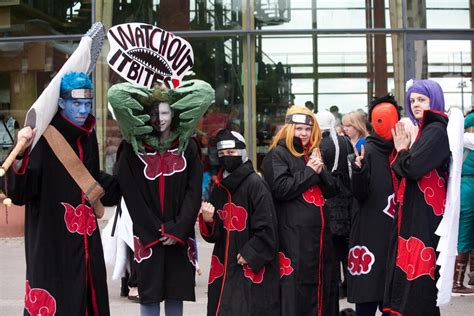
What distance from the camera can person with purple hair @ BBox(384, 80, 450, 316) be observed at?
5540mm

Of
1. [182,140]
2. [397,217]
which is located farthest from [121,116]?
[397,217]

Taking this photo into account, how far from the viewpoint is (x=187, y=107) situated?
5754mm

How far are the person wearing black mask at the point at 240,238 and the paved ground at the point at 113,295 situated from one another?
6.86ft

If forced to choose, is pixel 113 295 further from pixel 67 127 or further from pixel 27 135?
pixel 27 135

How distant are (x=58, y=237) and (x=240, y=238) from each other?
1227 mm

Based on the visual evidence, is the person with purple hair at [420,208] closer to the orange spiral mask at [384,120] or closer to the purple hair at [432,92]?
the purple hair at [432,92]

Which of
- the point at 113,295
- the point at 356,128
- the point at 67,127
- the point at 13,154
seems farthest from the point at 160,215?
the point at 113,295

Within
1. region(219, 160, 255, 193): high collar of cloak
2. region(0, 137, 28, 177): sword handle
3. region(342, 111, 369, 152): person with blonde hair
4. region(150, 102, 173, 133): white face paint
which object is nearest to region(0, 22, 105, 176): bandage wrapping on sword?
region(0, 137, 28, 177): sword handle

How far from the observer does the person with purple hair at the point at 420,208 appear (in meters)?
5.54

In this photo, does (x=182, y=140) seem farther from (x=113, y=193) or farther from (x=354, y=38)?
(x=354, y=38)

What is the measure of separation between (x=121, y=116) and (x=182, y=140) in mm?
428

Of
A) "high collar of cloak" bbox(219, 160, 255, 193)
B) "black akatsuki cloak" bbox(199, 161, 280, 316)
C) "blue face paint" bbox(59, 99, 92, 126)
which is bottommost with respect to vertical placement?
"black akatsuki cloak" bbox(199, 161, 280, 316)

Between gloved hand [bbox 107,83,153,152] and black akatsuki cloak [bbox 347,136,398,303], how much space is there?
5.26 feet

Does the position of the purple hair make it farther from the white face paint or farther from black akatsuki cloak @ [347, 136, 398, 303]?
the white face paint
